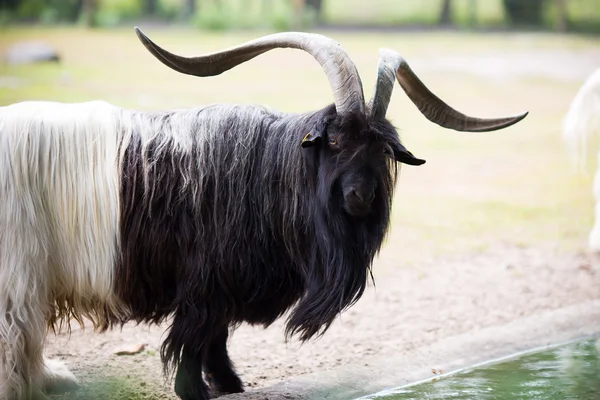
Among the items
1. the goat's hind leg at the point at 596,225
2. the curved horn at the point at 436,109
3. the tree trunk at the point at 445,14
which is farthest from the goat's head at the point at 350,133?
the tree trunk at the point at 445,14

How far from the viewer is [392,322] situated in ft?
21.5

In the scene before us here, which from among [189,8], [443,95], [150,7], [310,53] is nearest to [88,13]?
[150,7]

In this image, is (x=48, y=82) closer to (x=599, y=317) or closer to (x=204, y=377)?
(x=204, y=377)

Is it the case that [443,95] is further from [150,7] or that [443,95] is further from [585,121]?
[585,121]

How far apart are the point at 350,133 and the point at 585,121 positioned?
4358 millimetres

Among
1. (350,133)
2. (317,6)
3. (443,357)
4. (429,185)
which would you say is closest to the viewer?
(350,133)

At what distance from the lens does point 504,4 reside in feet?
48.8

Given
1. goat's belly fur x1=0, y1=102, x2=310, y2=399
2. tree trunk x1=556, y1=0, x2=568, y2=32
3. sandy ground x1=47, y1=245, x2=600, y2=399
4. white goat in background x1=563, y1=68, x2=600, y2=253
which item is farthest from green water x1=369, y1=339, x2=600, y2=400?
tree trunk x1=556, y1=0, x2=568, y2=32

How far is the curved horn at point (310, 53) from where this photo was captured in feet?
14.8

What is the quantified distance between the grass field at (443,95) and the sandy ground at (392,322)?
722 mm

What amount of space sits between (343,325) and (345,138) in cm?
245

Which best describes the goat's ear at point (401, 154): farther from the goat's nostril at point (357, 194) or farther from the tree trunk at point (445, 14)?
the tree trunk at point (445, 14)

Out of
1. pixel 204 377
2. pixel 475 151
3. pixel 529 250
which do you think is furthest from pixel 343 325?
pixel 475 151

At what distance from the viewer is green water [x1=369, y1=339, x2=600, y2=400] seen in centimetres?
507
